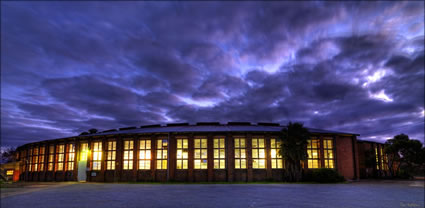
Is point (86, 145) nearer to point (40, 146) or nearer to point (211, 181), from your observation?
point (40, 146)

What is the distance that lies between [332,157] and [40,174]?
50.0 metres

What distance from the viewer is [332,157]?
46.4m

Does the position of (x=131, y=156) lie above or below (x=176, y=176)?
above

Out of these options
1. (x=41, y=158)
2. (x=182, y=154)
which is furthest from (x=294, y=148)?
(x=41, y=158)

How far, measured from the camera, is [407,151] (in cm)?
5097

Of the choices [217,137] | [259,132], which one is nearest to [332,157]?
[259,132]

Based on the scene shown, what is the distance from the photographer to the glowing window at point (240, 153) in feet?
143

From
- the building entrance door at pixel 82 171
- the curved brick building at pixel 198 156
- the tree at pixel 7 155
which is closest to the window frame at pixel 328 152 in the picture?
the curved brick building at pixel 198 156

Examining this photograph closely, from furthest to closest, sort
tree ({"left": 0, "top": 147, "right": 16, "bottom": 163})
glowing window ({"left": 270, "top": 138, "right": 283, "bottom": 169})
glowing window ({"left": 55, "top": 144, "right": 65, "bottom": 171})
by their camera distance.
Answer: tree ({"left": 0, "top": 147, "right": 16, "bottom": 163}), glowing window ({"left": 55, "top": 144, "right": 65, "bottom": 171}), glowing window ({"left": 270, "top": 138, "right": 283, "bottom": 169})

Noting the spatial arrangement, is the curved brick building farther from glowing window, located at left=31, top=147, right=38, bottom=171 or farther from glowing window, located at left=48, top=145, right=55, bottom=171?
glowing window, located at left=31, top=147, right=38, bottom=171

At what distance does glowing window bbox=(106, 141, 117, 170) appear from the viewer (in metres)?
46.2

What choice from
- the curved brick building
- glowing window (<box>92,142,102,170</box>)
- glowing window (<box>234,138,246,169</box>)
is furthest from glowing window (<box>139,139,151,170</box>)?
glowing window (<box>234,138,246,169</box>)

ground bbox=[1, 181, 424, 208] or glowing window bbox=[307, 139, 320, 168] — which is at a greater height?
glowing window bbox=[307, 139, 320, 168]

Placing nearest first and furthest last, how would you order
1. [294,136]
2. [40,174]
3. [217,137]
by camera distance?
[294,136] → [217,137] → [40,174]
